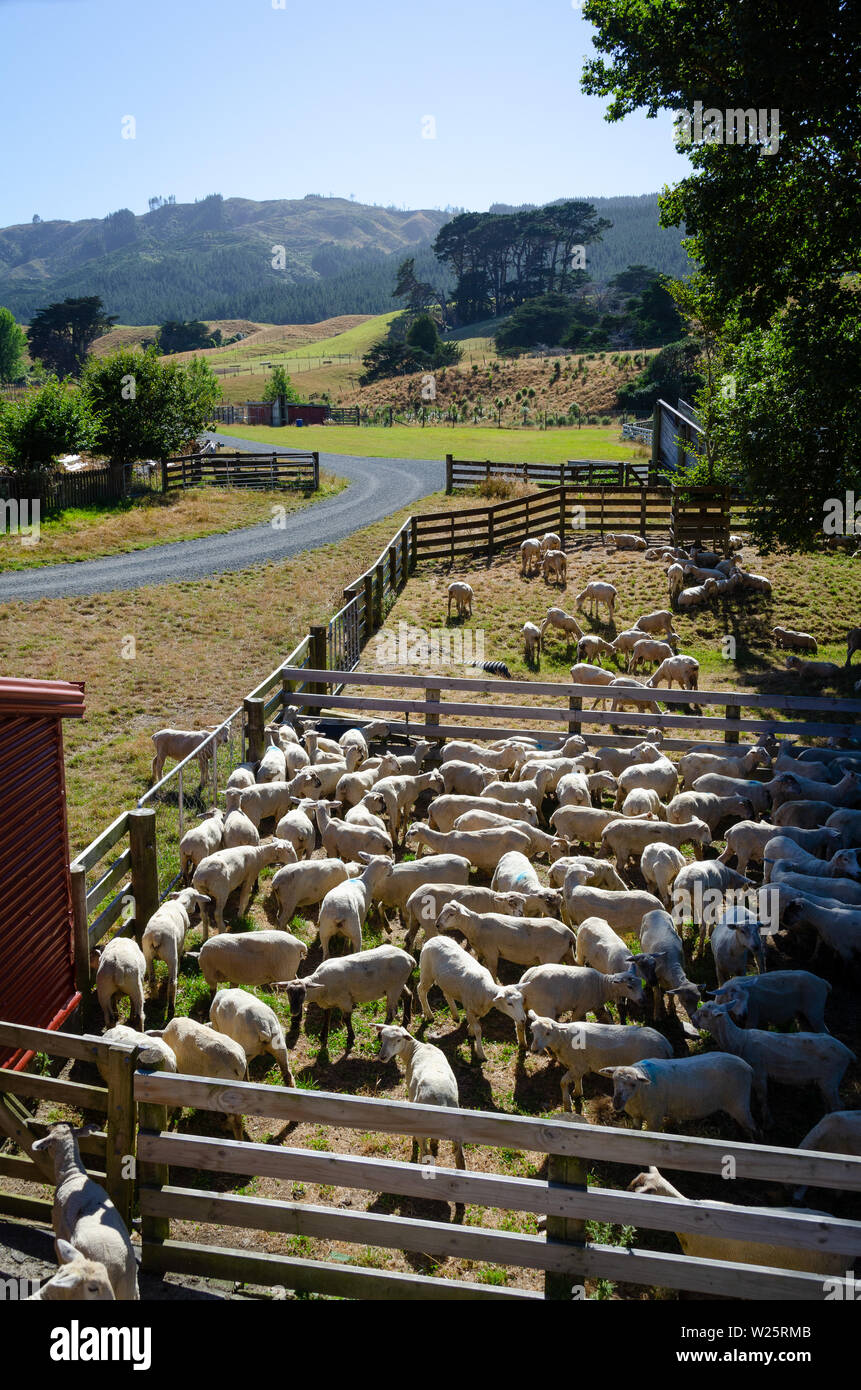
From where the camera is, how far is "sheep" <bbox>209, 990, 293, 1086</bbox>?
23.1 ft

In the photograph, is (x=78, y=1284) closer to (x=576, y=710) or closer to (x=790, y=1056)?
(x=790, y=1056)

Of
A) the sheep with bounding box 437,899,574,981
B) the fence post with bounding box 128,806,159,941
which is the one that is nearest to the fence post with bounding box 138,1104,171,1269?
the fence post with bounding box 128,806,159,941

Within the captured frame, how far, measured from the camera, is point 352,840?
10156mm

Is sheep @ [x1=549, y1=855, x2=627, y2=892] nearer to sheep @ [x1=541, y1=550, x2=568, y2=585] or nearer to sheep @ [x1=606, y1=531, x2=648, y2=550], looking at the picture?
sheep @ [x1=541, y1=550, x2=568, y2=585]

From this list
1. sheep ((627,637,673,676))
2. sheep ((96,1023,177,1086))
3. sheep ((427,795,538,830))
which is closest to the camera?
sheep ((96,1023,177,1086))

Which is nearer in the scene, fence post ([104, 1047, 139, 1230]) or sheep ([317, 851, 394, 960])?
fence post ([104, 1047, 139, 1230])

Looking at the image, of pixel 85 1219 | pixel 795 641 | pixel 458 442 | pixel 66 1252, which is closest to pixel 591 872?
pixel 85 1219

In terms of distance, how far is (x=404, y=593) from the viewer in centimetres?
2389

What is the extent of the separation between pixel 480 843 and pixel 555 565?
48.5ft

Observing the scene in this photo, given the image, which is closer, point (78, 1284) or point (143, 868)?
point (78, 1284)

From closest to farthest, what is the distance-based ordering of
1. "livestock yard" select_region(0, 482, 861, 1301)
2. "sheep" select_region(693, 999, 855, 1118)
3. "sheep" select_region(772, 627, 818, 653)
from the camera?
"livestock yard" select_region(0, 482, 861, 1301) < "sheep" select_region(693, 999, 855, 1118) < "sheep" select_region(772, 627, 818, 653)

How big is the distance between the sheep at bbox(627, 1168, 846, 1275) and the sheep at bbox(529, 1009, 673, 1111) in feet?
4.47

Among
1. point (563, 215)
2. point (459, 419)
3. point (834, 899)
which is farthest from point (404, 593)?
point (563, 215)

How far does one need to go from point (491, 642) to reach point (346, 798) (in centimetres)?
910
